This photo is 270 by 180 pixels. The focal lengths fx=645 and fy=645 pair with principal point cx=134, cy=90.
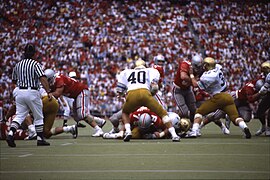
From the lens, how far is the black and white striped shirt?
35.0 ft

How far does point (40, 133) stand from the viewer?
1088 centimetres

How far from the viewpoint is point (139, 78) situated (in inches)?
452

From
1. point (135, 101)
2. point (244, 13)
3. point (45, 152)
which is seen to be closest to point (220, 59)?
point (244, 13)

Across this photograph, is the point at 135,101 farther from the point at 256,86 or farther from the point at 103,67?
the point at 103,67

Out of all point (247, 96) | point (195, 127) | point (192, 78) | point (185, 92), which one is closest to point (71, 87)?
point (185, 92)

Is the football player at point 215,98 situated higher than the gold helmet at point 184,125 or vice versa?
the football player at point 215,98

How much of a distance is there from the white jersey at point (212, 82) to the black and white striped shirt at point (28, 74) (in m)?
3.19

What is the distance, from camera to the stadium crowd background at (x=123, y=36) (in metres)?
29.4

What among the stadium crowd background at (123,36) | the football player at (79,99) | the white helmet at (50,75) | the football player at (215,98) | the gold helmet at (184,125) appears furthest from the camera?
the stadium crowd background at (123,36)

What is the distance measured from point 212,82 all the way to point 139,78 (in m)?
1.55

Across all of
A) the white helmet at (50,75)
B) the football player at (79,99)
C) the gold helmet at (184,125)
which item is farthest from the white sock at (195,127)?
the white helmet at (50,75)

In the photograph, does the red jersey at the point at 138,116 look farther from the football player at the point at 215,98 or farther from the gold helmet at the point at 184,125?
the football player at the point at 215,98

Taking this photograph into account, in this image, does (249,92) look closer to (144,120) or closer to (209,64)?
(209,64)

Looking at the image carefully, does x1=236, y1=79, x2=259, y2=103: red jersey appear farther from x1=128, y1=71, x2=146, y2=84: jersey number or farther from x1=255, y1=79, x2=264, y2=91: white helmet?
x1=128, y1=71, x2=146, y2=84: jersey number
